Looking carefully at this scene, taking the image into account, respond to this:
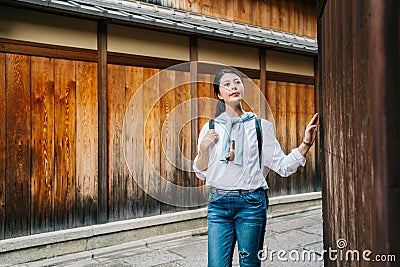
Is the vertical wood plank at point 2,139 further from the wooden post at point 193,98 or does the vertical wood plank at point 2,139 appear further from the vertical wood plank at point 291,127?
the vertical wood plank at point 291,127

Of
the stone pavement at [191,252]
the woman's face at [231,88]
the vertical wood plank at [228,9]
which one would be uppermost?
the vertical wood plank at [228,9]

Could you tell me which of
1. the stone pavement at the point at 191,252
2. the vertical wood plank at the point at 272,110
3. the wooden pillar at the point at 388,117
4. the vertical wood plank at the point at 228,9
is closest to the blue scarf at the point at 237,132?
the wooden pillar at the point at 388,117

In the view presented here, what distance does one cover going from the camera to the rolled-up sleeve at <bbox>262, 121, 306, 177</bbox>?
3.12 m

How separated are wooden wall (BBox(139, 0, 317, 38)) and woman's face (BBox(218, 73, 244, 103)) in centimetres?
362

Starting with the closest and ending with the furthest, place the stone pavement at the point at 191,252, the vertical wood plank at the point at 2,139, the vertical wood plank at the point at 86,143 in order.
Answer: the vertical wood plank at the point at 2,139 < the stone pavement at the point at 191,252 < the vertical wood plank at the point at 86,143

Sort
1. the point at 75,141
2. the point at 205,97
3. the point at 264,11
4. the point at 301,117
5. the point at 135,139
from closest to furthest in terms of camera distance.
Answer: the point at 75,141, the point at 135,139, the point at 205,97, the point at 264,11, the point at 301,117

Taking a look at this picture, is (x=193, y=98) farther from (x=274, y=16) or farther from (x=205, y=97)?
(x=274, y=16)

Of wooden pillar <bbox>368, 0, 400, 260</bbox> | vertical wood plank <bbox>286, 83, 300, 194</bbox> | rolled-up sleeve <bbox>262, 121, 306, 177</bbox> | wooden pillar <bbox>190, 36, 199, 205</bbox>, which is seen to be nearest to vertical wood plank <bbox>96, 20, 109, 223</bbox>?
wooden pillar <bbox>190, 36, 199, 205</bbox>

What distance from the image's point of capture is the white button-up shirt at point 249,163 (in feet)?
9.98

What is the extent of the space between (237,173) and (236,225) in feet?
1.27

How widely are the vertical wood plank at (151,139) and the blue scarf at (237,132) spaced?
10.5ft

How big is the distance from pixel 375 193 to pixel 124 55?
5257mm

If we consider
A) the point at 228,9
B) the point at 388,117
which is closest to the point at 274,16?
the point at 228,9

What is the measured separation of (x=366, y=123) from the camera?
1387 mm
